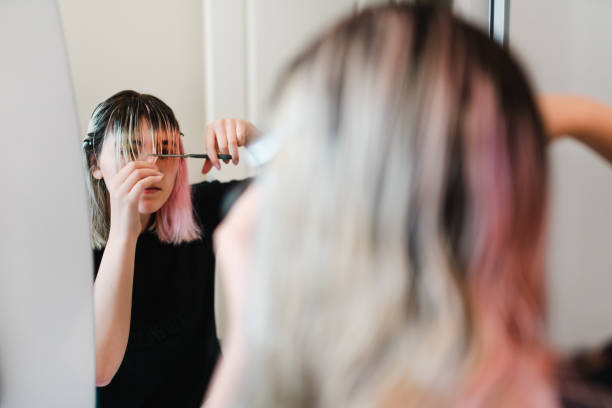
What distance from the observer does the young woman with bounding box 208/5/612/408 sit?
9.8 inches

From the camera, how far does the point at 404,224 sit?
9.8 inches

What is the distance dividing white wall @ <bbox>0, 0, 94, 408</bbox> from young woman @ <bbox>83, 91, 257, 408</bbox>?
17 mm

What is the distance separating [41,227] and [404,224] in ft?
1.05

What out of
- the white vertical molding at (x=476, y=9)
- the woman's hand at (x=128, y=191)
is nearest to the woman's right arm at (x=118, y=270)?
the woman's hand at (x=128, y=191)

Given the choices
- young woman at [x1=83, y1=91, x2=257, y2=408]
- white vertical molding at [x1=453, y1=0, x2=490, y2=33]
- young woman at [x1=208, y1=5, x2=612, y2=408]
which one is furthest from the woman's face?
white vertical molding at [x1=453, y1=0, x2=490, y2=33]

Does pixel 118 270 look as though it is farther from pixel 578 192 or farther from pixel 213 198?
pixel 578 192

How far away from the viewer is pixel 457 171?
9.7 inches

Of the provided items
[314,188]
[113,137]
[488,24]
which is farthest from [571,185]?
[113,137]

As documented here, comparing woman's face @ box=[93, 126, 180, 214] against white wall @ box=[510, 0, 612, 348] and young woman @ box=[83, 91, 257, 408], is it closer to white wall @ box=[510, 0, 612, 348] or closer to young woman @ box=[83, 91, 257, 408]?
young woman @ box=[83, 91, 257, 408]

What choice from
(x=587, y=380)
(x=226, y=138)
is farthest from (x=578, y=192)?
(x=226, y=138)

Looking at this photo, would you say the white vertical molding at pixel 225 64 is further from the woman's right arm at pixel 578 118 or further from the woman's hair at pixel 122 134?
the woman's right arm at pixel 578 118

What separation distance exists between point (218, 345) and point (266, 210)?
184mm

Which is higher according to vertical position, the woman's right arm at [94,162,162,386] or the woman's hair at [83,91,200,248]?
the woman's hair at [83,91,200,248]

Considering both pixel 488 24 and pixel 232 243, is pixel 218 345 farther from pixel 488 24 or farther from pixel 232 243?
pixel 488 24
